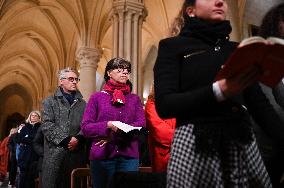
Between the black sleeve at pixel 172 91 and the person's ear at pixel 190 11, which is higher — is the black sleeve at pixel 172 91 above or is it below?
below

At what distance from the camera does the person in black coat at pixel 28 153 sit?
689cm

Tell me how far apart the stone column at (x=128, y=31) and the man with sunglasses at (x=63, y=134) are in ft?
22.2

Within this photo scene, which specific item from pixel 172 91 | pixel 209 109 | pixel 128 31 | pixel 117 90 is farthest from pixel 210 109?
pixel 128 31

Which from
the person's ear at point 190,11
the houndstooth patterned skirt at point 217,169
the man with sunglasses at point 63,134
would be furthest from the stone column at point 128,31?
the houndstooth patterned skirt at point 217,169

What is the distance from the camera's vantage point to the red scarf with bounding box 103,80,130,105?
10.5 feet

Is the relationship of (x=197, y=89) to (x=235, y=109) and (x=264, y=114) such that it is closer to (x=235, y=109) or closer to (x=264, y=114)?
(x=235, y=109)

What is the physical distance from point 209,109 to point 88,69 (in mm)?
13126

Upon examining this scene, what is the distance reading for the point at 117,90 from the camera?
3.21 meters

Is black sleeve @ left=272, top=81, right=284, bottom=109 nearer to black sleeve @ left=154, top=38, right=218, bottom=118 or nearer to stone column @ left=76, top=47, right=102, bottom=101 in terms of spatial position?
black sleeve @ left=154, top=38, right=218, bottom=118

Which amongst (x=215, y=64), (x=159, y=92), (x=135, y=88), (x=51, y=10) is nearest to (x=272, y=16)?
(x=215, y=64)

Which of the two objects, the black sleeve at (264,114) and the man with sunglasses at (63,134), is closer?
the black sleeve at (264,114)

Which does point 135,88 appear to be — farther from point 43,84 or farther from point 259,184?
point 43,84

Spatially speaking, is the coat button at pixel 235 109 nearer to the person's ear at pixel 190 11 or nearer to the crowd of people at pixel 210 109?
the crowd of people at pixel 210 109

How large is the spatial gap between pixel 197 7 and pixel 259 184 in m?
0.67
